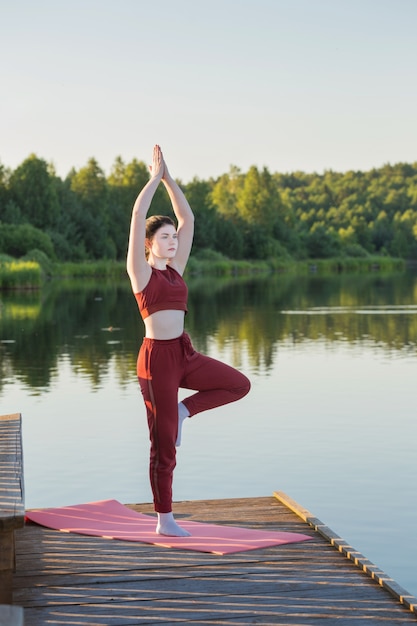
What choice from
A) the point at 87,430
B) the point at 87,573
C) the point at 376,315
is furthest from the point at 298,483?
the point at 376,315

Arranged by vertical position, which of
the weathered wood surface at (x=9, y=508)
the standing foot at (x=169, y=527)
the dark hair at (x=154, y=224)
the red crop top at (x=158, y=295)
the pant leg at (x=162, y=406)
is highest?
the dark hair at (x=154, y=224)

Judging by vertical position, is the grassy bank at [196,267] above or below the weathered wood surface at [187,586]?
below

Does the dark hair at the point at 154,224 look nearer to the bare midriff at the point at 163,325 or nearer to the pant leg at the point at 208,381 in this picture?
the bare midriff at the point at 163,325

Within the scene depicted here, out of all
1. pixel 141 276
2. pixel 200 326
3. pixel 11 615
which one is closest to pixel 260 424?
pixel 141 276

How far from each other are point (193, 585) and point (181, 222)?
2378 millimetres

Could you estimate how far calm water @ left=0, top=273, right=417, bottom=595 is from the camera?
374 inches

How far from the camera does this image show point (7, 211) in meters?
71.8

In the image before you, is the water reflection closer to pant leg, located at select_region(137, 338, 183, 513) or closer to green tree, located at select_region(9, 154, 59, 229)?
pant leg, located at select_region(137, 338, 183, 513)

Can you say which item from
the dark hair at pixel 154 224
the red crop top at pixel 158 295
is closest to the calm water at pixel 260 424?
the red crop top at pixel 158 295

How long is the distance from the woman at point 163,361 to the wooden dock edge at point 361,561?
898 mm

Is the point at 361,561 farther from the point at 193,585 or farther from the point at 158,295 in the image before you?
the point at 158,295

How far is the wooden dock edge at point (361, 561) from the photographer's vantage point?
5.05 metres

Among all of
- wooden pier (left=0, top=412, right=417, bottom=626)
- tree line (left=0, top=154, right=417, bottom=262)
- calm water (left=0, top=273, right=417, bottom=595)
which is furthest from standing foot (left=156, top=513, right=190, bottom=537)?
tree line (left=0, top=154, right=417, bottom=262)

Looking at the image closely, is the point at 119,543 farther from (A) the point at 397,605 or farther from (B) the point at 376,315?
(B) the point at 376,315
